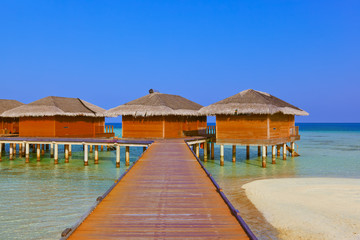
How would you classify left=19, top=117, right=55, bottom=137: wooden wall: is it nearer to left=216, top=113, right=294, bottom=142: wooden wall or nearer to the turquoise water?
the turquoise water

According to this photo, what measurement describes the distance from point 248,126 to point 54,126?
13.9 metres

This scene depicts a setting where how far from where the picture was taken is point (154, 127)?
2002cm

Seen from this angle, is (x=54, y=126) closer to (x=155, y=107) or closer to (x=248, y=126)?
(x=155, y=107)

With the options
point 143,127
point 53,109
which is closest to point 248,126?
point 143,127

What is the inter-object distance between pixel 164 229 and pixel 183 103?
61.7 ft

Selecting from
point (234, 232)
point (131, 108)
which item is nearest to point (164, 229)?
point (234, 232)

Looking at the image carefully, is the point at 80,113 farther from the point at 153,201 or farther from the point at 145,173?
the point at 153,201

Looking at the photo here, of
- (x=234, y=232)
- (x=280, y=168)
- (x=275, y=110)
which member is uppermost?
(x=275, y=110)

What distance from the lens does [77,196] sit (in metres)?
11.5

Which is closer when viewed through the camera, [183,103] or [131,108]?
[131,108]

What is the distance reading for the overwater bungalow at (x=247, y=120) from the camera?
58.9 feet

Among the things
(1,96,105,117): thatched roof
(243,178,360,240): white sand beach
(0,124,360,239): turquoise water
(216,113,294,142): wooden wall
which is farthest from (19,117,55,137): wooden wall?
(243,178,360,240): white sand beach

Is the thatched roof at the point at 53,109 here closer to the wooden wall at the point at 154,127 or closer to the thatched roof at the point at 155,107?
the thatched roof at the point at 155,107

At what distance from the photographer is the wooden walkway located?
158 inches
